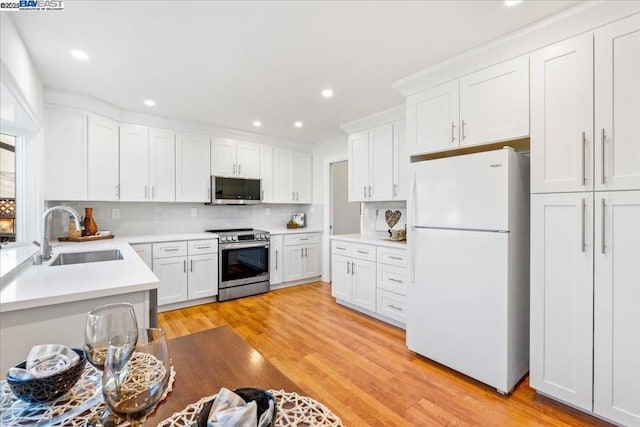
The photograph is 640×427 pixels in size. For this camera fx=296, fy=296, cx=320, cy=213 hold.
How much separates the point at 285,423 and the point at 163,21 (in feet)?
7.50

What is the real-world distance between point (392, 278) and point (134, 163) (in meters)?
3.34

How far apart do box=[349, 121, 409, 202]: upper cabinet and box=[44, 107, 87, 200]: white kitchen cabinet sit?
122 inches

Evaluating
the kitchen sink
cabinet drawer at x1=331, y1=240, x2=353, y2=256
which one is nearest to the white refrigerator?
cabinet drawer at x1=331, y1=240, x2=353, y2=256

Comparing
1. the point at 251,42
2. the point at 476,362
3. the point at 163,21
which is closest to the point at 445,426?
→ the point at 476,362

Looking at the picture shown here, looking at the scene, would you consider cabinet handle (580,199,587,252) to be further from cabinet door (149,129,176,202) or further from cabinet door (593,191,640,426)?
cabinet door (149,129,176,202)

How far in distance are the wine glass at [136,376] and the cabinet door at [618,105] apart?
2246mm

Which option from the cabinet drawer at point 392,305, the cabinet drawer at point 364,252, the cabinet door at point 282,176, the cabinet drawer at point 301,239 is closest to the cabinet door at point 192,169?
the cabinet door at point 282,176

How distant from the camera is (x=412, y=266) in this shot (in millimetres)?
2525

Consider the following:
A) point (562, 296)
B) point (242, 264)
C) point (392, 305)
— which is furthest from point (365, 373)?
point (242, 264)

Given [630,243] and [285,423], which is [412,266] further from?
[285,423]

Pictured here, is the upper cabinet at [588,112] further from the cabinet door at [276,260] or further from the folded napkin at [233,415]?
the cabinet door at [276,260]

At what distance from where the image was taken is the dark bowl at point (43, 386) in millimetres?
640

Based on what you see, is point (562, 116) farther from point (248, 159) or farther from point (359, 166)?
point (248, 159)

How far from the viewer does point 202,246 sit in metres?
3.82
